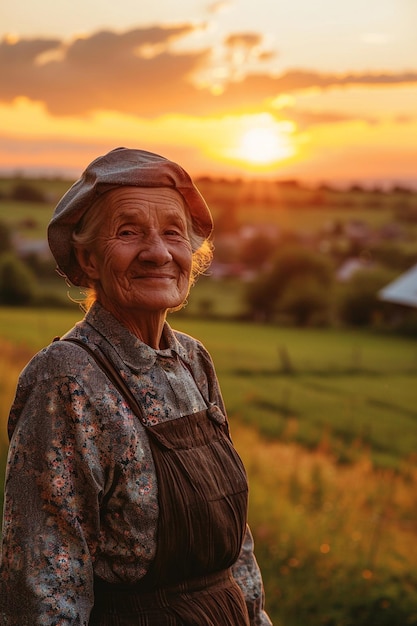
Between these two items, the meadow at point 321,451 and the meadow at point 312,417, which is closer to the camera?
the meadow at point 321,451

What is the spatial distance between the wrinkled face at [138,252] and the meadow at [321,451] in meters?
3.95

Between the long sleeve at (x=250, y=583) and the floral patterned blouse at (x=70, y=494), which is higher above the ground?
the floral patterned blouse at (x=70, y=494)

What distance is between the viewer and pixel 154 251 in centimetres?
208

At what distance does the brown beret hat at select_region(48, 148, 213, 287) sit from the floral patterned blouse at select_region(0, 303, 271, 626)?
0.26 meters

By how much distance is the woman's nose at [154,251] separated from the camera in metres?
2.08

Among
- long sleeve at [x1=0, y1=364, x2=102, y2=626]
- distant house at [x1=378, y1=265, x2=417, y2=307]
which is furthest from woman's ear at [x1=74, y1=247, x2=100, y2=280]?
distant house at [x1=378, y1=265, x2=417, y2=307]

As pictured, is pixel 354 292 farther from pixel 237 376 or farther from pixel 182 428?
pixel 182 428

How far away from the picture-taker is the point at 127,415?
1.98 m

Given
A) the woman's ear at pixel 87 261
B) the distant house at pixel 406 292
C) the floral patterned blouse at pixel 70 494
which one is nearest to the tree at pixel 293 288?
the distant house at pixel 406 292

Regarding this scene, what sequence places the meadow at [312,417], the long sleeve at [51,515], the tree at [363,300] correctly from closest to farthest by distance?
the long sleeve at [51,515] → the meadow at [312,417] → the tree at [363,300]

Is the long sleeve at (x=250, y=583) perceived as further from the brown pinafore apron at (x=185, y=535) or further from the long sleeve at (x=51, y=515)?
the long sleeve at (x=51, y=515)

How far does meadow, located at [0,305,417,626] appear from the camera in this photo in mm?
5973

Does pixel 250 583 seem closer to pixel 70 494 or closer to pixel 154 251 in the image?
pixel 70 494

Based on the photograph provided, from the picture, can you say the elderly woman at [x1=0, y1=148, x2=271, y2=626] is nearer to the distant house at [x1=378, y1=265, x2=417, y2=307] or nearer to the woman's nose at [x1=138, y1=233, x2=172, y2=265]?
the woman's nose at [x1=138, y1=233, x2=172, y2=265]
